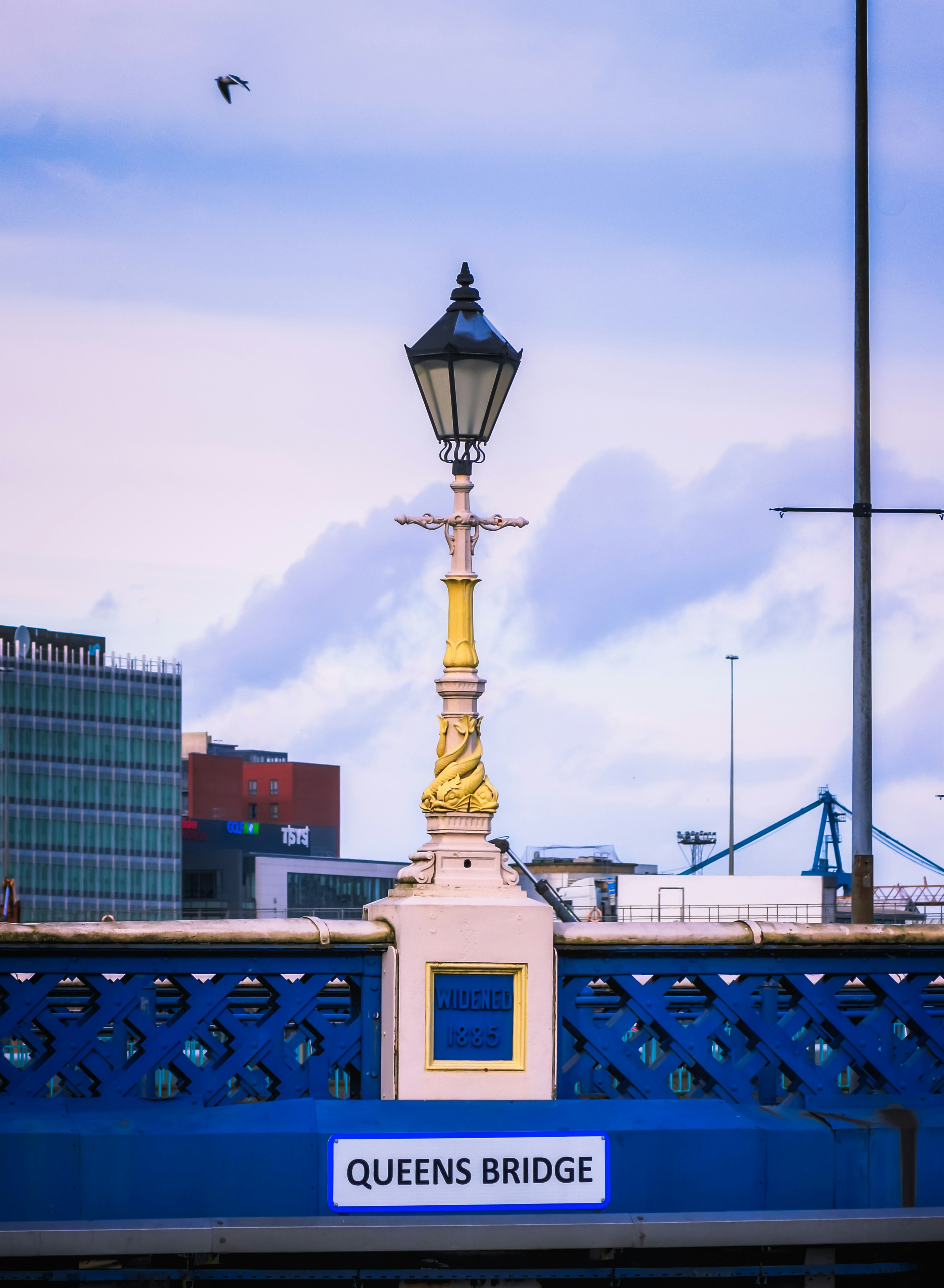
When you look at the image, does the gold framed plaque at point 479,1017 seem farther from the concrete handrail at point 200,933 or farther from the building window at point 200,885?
the building window at point 200,885

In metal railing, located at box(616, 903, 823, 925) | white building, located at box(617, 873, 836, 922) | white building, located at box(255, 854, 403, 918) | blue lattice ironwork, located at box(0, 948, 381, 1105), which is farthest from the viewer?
white building, located at box(255, 854, 403, 918)

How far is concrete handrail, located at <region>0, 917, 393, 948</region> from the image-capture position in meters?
9.48

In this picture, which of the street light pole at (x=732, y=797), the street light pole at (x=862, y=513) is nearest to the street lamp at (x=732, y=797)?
the street light pole at (x=732, y=797)

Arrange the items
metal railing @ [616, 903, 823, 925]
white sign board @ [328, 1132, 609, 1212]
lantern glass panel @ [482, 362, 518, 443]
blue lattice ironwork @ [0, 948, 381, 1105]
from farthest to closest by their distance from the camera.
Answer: metal railing @ [616, 903, 823, 925] < lantern glass panel @ [482, 362, 518, 443] < white sign board @ [328, 1132, 609, 1212] < blue lattice ironwork @ [0, 948, 381, 1105]

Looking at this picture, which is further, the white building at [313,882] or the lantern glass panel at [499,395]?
the white building at [313,882]

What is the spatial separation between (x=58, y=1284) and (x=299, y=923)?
2103 millimetres

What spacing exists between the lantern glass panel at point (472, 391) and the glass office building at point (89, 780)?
147 m

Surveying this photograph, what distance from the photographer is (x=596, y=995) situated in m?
11.3

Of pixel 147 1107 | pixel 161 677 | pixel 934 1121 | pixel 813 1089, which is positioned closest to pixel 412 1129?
pixel 147 1107

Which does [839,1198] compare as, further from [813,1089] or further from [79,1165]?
[79,1165]

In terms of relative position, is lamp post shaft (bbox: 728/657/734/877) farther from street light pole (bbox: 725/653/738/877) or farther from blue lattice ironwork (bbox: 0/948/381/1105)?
blue lattice ironwork (bbox: 0/948/381/1105)

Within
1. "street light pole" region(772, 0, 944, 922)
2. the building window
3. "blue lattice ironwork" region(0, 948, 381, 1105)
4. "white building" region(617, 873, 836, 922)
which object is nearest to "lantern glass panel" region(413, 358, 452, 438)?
"blue lattice ironwork" region(0, 948, 381, 1105)

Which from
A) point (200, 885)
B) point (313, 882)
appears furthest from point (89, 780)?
point (313, 882)

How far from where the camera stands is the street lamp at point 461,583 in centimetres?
1018
